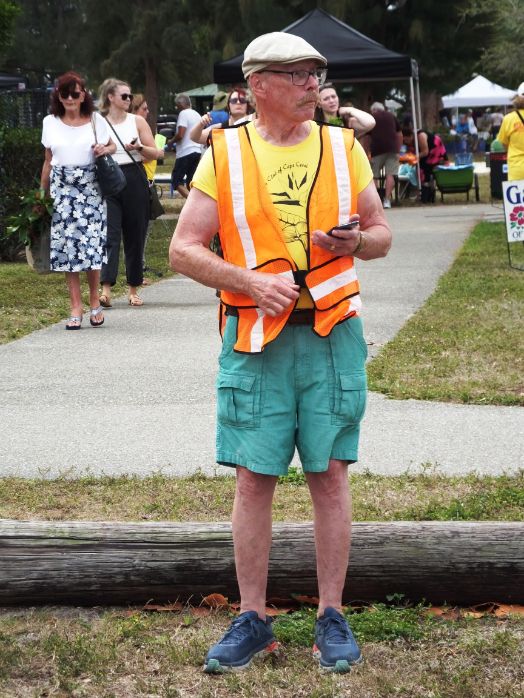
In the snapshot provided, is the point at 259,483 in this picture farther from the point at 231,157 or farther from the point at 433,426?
the point at 433,426

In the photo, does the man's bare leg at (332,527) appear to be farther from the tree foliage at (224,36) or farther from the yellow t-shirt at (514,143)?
the tree foliage at (224,36)

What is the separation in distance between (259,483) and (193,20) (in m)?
49.0

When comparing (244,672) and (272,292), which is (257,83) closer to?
(272,292)

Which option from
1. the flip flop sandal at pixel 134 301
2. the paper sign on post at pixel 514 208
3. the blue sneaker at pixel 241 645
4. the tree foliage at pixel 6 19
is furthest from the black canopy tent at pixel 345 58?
the blue sneaker at pixel 241 645

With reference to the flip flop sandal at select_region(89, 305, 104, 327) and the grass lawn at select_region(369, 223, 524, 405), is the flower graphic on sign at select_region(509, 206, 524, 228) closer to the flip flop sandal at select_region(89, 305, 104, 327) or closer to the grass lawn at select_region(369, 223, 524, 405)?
the grass lawn at select_region(369, 223, 524, 405)

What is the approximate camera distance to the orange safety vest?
3715 millimetres

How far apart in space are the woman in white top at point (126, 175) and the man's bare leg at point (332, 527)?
7.27 m

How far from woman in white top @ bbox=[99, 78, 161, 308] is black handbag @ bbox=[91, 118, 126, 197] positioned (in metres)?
0.82

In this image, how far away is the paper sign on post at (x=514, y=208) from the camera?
1262 centimetres

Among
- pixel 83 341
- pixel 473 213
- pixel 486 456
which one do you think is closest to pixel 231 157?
pixel 486 456

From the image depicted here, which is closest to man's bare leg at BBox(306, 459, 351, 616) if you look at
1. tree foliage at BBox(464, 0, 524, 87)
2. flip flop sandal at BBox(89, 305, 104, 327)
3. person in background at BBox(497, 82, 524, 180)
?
flip flop sandal at BBox(89, 305, 104, 327)

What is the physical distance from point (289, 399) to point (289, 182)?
2.00 ft

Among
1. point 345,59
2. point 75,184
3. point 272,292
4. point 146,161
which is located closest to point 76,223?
point 75,184

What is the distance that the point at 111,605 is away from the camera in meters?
4.26
